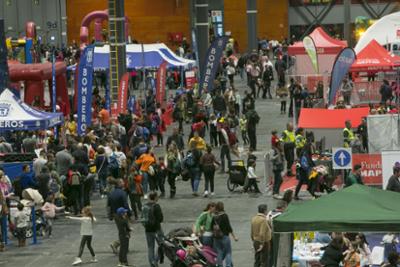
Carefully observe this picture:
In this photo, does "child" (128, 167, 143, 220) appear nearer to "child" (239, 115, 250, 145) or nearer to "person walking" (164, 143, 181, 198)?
"person walking" (164, 143, 181, 198)

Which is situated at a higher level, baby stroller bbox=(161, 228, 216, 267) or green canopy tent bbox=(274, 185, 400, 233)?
green canopy tent bbox=(274, 185, 400, 233)

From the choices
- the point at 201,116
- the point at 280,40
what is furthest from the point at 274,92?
the point at 280,40

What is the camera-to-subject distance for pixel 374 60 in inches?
1714

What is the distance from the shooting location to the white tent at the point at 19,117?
99.9 ft

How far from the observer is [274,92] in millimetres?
51844


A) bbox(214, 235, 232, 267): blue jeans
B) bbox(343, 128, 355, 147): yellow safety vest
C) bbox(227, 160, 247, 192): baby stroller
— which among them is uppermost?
bbox(343, 128, 355, 147): yellow safety vest

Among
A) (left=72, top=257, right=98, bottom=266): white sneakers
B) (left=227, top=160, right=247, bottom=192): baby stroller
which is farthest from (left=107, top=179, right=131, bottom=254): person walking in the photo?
(left=227, top=160, right=247, bottom=192): baby stroller

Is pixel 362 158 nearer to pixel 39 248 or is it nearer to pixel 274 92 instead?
pixel 39 248

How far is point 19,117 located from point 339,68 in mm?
11867

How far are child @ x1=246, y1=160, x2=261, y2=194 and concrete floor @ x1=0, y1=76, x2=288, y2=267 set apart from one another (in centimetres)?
32

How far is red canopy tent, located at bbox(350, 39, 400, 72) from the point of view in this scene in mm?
43062

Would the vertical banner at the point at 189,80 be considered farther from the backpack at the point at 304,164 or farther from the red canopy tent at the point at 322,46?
the backpack at the point at 304,164

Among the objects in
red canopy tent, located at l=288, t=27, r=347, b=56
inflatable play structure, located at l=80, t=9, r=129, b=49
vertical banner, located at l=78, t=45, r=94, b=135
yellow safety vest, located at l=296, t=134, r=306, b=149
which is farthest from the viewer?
inflatable play structure, located at l=80, t=9, r=129, b=49

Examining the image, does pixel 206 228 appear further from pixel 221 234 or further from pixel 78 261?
pixel 78 261
